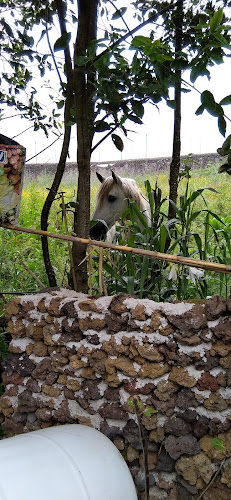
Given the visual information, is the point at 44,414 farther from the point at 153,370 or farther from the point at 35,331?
the point at 153,370

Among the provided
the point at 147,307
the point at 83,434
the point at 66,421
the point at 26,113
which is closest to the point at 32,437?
the point at 83,434

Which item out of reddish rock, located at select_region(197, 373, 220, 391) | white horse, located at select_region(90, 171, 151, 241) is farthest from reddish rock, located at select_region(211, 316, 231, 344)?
white horse, located at select_region(90, 171, 151, 241)

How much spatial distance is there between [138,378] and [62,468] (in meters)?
0.56

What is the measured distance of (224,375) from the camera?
1.83m

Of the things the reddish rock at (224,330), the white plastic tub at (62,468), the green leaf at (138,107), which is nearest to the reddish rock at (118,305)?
the reddish rock at (224,330)

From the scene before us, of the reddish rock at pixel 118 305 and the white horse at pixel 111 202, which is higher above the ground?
the white horse at pixel 111 202

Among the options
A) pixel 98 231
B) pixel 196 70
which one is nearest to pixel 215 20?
pixel 196 70

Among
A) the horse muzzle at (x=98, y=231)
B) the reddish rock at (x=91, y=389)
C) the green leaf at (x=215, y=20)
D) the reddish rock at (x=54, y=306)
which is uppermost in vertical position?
the green leaf at (x=215, y=20)

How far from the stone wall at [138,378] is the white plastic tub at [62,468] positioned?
279 millimetres

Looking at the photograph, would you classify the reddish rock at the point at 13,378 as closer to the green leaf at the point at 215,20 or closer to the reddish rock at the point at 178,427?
the reddish rock at the point at 178,427

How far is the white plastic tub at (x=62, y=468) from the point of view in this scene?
4.58ft

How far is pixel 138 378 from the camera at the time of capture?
1987 mm

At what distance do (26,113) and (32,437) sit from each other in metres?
2.41

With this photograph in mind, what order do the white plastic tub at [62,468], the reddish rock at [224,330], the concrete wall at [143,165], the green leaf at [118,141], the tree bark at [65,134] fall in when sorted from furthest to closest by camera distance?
1. the concrete wall at [143,165]
2. the tree bark at [65,134]
3. the green leaf at [118,141]
4. the reddish rock at [224,330]
5. the white plastic tub at [62,468]
